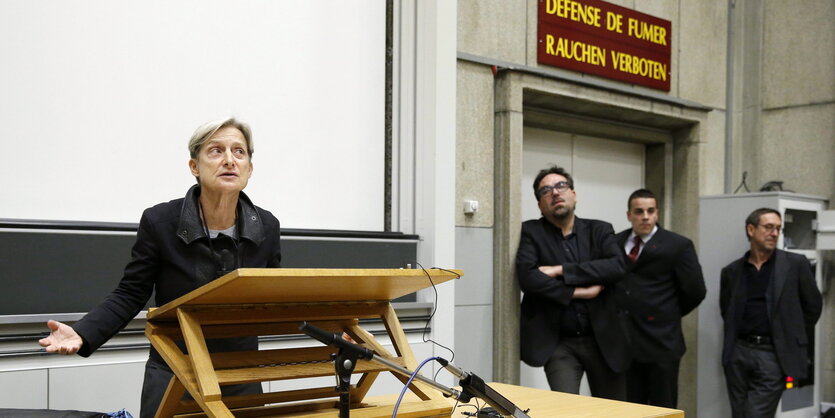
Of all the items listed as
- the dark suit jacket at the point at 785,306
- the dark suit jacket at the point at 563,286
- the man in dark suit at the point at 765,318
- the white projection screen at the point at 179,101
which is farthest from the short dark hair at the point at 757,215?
the white projection screen at the point at 179,101

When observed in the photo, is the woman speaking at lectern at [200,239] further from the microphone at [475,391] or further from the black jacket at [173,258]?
the microphone at [475,391]

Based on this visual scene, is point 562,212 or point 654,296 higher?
point 562,212

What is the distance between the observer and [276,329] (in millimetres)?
2273

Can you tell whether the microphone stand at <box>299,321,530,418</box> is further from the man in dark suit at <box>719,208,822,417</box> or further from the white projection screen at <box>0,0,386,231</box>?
the man in dark suit at <box>719,208,822,417</box>

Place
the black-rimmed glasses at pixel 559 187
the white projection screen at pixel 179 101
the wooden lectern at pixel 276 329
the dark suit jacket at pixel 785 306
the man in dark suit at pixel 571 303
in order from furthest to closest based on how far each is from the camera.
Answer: the dark suit jacket at pixel 785 306 < the black-rimmed glasses at pixel 559 187 < the man in dark suit at pixel 571 303 < the white projection screen at pixel 179 101 < the wooden lectern at pixel 276 329

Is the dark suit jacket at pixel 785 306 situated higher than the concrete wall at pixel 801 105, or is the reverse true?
the concrete wall at pixel 801 105

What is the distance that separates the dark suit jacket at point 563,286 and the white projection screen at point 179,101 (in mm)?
1009

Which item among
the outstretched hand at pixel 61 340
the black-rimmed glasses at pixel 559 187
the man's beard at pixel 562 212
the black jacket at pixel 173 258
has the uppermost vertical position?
the black-rimmed glasses at pixel 559 187

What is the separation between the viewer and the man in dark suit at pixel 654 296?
5.55 meters

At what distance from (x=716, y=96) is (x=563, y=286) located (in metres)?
3.11

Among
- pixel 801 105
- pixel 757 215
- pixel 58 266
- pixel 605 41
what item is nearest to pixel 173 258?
pixel 58 266

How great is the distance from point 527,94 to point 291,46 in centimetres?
189

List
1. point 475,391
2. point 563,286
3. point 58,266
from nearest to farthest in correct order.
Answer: point 475,391 → point 58,266 → point 563,286

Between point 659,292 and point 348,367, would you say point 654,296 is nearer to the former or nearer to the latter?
point 659,292
